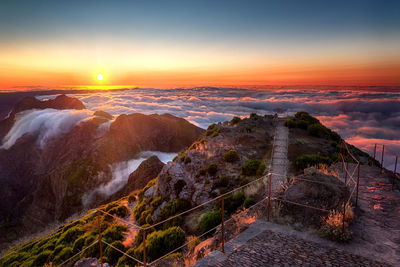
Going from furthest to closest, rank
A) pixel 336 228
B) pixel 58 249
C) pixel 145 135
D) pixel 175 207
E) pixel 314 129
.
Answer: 1. pixel 145 135
2. pixel 58 249
3. pixel 314 129
4. pixel 175 207
5. pixel 336 228

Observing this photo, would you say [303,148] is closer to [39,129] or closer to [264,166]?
[264,166]

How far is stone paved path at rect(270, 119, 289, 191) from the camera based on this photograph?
17.8 m

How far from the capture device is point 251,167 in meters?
21.4

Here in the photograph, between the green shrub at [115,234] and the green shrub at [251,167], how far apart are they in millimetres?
13753

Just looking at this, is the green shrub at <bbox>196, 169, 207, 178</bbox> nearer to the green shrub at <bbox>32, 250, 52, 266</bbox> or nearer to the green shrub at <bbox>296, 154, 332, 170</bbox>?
the green shrub at <bbox>296, 154, 332, 170</bbox>

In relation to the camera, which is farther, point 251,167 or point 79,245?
point 79,245

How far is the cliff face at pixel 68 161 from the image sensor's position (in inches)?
4284

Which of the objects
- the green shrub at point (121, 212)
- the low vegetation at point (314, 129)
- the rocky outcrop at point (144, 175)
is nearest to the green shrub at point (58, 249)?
the green shrub at point (121, 212)

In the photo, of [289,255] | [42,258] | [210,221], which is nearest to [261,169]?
[210,221]

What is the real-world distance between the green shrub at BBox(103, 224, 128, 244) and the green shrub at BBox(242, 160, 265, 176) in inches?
541

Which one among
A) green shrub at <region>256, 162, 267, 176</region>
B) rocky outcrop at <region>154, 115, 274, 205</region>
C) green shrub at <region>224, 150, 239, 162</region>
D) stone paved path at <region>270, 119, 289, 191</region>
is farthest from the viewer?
green shrub at <region>224, 150, 239, 162</region>

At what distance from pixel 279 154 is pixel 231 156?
448cm

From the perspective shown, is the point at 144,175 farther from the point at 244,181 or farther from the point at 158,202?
the point at 244,181

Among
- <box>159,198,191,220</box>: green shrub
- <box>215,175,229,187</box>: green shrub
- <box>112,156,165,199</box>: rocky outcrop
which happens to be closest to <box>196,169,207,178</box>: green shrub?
<box>215,175,229,187</box>: green shrub
